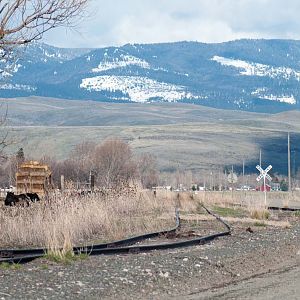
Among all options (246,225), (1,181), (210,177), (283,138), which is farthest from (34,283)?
(283,138)

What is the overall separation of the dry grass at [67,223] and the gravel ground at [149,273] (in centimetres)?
158

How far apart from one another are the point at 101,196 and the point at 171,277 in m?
15.0

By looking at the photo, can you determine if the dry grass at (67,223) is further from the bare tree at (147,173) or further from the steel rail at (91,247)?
the bare tree at (147,173)

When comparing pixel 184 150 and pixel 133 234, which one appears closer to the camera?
pixel 133 234

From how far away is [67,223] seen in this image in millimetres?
20641

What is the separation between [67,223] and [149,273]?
6.20 metres

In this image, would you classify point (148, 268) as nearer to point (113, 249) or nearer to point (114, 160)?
point (113, 249)

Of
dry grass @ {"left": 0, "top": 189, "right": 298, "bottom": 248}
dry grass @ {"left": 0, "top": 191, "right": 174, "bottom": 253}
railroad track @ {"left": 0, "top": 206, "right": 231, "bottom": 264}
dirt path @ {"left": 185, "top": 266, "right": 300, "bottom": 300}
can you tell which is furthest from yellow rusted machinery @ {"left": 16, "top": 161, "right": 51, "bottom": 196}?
dirt path @ {"left": 185, "top": 266, "right": 300, "bottom": 300}

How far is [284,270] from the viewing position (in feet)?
53.1

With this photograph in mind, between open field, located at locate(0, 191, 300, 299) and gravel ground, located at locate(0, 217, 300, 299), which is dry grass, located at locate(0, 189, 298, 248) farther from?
gravel ground, located at locate(0, 217, 300, 299)

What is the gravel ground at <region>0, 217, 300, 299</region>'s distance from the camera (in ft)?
42.7

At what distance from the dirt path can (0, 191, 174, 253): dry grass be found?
13.2 ft

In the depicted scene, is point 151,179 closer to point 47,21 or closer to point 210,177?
point 210,177

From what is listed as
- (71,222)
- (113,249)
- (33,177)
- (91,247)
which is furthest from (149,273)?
(33,177)
